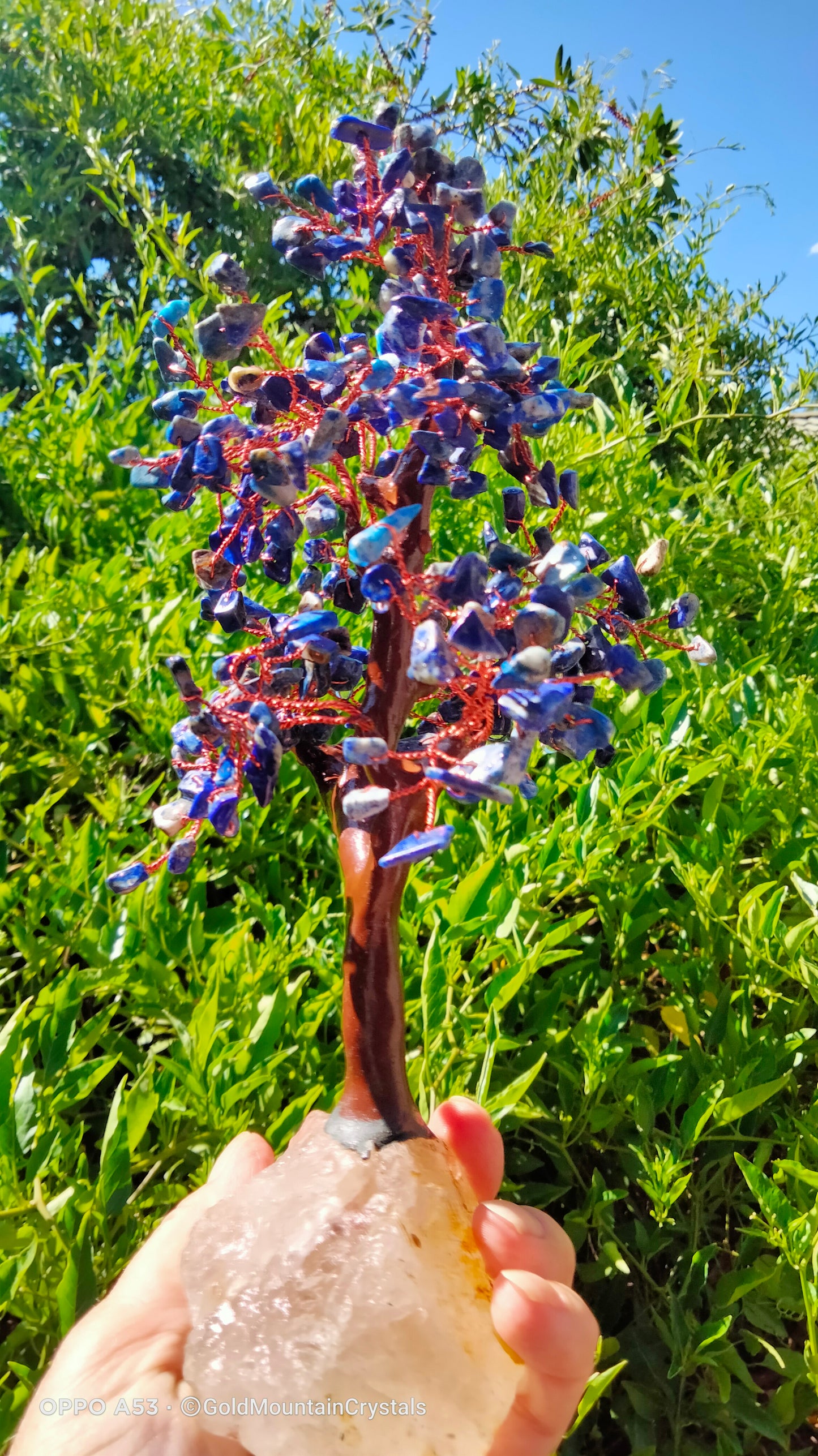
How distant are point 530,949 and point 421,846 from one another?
513 millimetres

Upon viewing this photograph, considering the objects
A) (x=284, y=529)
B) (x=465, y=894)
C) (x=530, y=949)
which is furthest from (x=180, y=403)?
(x=530, y=949)

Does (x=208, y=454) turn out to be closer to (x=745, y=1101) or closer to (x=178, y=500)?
(x=178, y=500)

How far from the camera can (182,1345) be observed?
0.69m

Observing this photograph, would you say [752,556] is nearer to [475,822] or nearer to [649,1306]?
[475,822]

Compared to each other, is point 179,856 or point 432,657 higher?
point 432,657

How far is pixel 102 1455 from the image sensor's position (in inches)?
24.2

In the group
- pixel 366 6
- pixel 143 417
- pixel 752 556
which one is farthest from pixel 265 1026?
pixel 366 6

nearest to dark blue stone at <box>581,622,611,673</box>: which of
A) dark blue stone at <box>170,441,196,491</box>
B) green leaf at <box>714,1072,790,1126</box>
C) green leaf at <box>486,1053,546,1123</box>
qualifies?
dark blue stone at <box>170,441,196,491</box>

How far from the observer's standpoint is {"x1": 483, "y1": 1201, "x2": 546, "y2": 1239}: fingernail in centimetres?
73

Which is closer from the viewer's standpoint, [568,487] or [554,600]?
[554,600]

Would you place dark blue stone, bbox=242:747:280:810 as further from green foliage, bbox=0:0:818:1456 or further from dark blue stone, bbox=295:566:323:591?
green foliage, bbox=0:0:818:1456

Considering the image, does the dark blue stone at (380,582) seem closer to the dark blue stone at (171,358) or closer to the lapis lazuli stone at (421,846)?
the lapis lazuli stone at (421,846)

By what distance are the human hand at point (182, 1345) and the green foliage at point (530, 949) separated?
0.04 metres

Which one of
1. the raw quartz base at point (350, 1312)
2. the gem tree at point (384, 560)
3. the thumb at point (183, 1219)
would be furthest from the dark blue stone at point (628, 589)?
the thumb at point (183, 1219)
